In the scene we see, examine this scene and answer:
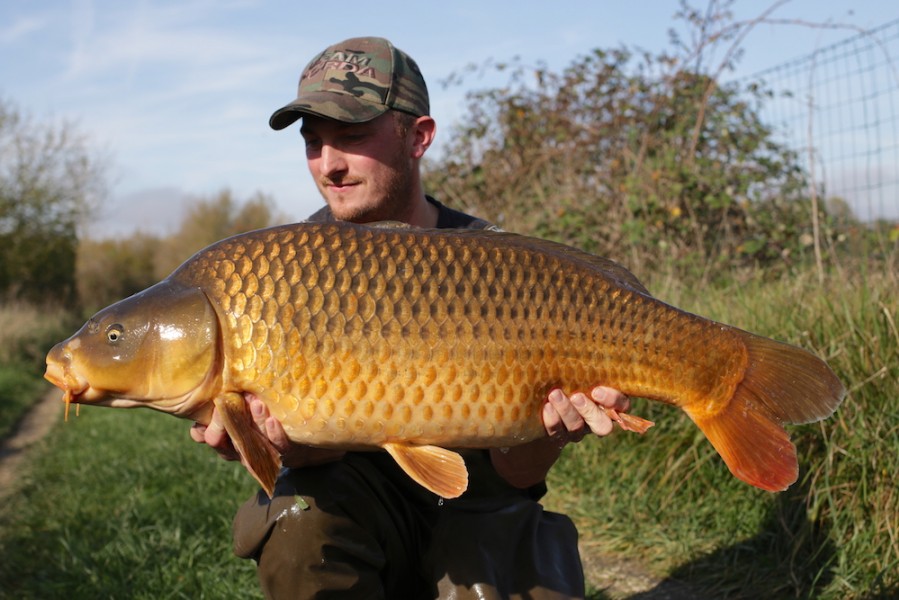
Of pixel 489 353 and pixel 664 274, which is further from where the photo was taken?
pixel 664 274

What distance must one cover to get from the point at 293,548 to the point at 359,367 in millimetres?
562

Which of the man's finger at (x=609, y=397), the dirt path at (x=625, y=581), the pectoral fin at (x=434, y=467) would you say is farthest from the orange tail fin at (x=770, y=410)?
the dirt path at (x=625, y=581)

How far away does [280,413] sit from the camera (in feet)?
5.45

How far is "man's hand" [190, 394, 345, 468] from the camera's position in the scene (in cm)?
167

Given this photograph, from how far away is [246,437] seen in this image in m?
1.66

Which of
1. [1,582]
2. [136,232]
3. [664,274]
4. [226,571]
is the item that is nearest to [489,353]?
[226,571]

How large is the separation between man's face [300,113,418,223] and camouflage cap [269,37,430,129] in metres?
0.06

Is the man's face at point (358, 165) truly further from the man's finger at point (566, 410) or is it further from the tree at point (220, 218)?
the tree at point (220, 218)

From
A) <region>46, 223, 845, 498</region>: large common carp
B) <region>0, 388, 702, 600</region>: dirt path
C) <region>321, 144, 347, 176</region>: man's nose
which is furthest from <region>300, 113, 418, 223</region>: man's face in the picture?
<region>0, 388, 702, 600</region>: dirt path

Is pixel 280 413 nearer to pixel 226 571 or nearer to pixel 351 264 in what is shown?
pixel 351 264

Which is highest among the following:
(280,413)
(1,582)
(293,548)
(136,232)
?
(280,413)

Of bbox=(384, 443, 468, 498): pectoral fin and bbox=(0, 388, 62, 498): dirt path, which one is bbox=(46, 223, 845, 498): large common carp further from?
bbox=(0, 388, 62, 498): dirt path

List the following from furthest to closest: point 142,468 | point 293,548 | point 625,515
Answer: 1. point 142,468
2. point 625,515
3. point 293,548

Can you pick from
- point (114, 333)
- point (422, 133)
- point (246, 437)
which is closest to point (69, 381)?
point (114, 333)
